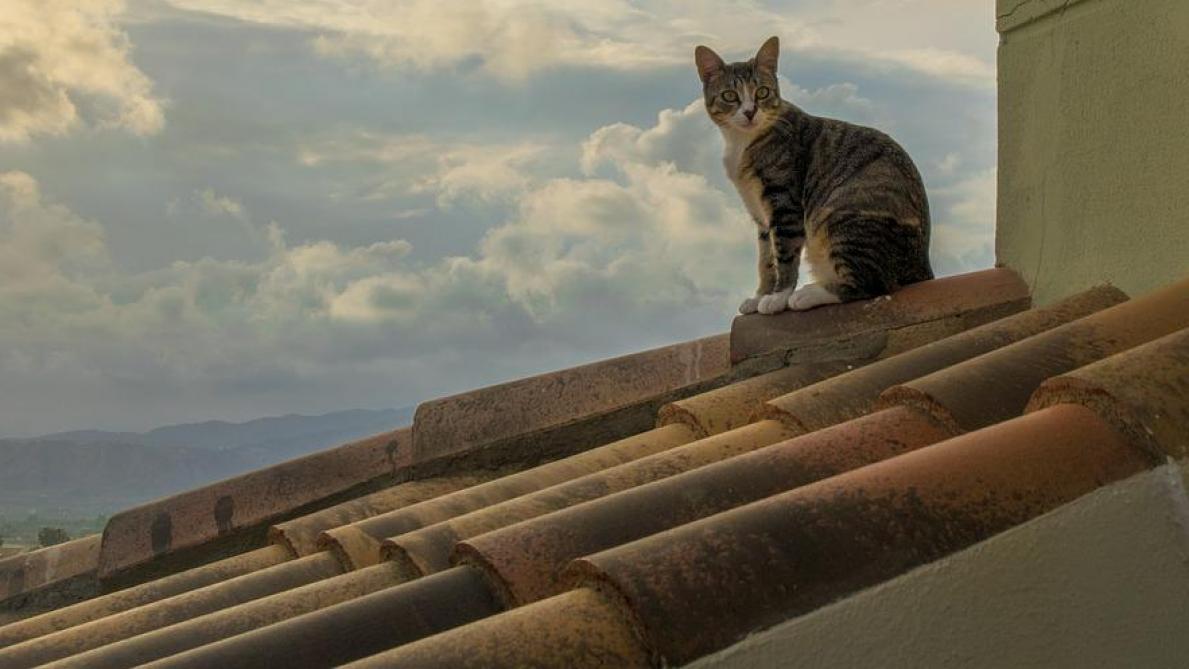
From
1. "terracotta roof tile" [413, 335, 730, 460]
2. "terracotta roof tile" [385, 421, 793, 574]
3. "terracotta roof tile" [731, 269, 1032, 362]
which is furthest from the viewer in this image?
"terracotta roof tile" [413, 335, 730, 460]

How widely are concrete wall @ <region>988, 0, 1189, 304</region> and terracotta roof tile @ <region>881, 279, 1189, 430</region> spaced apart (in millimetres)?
418

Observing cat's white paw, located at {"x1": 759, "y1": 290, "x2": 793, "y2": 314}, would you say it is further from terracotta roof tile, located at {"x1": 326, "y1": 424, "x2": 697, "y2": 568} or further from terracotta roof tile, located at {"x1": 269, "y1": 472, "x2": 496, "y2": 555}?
terracotta roof tile, located at {"x1": 269, "y1": 472, "x2": 496, "y2": 555}

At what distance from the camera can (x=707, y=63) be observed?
17.9 feet

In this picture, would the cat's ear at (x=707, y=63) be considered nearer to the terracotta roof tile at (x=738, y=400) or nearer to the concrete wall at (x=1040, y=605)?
the terracotta roof tile at (x=738, y=400)

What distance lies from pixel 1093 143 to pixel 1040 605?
78.0 inches

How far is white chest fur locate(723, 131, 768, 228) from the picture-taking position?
5117 mm

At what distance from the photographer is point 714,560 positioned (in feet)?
5.64

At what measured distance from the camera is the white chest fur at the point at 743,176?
16.8ft

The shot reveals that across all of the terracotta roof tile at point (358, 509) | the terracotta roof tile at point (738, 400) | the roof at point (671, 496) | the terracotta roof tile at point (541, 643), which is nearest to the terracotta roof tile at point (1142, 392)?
the roof at point (671, 496)

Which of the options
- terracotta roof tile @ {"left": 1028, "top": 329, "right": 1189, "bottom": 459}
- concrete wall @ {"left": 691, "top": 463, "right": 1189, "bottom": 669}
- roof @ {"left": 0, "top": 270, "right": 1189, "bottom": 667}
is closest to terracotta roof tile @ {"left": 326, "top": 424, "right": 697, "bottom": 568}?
roof @ {"left": 0, "top": 270, "right": 1189, "bottom": 667}

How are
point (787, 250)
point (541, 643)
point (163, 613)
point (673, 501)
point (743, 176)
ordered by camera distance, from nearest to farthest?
point (541, 643) < point (673, 501) < point (163, 613) < point (787, 250) < point (743, 176)

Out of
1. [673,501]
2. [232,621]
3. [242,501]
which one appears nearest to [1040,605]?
[673,501]

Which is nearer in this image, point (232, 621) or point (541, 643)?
point (541, 643)

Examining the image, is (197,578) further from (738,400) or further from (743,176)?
(743,176)
